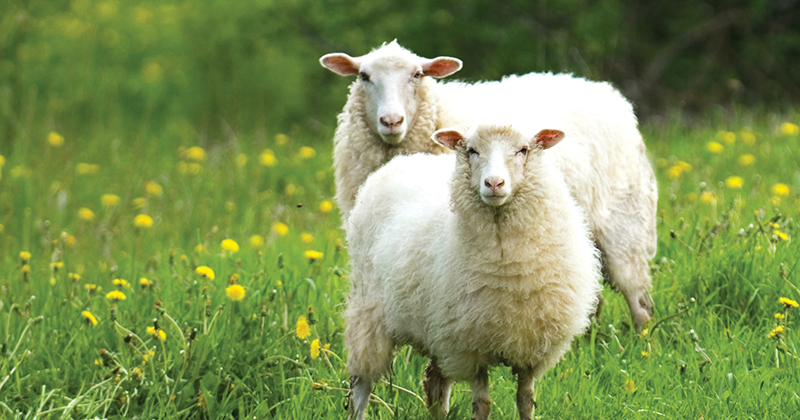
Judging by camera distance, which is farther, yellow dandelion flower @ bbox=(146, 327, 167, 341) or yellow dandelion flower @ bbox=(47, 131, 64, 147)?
yellow dandelion flower @ bbox=(47, 131, 64, 147)

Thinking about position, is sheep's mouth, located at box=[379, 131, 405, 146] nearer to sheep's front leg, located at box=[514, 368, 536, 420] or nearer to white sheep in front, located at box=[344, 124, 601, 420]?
white sheep in front, located at box=[344, 124, 601, 420]

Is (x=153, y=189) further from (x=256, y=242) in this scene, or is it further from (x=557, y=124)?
(x=557, y=124)

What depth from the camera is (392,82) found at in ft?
12.6

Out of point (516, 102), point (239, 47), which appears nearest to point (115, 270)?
point (516, 102)

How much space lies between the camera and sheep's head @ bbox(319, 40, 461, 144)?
373 centimetres

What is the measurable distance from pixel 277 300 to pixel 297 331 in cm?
52

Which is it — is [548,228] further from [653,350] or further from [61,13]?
[61,13]

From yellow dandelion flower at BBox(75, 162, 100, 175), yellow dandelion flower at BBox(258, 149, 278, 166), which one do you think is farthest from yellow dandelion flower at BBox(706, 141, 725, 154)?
yellow dandelion flower at BBox(75, 162, 100, 175)

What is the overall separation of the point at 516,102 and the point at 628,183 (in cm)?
66

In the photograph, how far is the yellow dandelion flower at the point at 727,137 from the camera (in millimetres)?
6750

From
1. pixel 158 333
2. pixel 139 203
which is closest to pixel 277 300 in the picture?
pixel 158 333

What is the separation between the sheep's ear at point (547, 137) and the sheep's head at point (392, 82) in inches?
41.9

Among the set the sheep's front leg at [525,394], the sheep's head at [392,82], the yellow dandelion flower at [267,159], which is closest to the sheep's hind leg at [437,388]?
the sheep's front leg at [525,394]

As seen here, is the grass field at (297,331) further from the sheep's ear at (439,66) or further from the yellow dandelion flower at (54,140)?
the yellow dandelion flower at (54,140)
